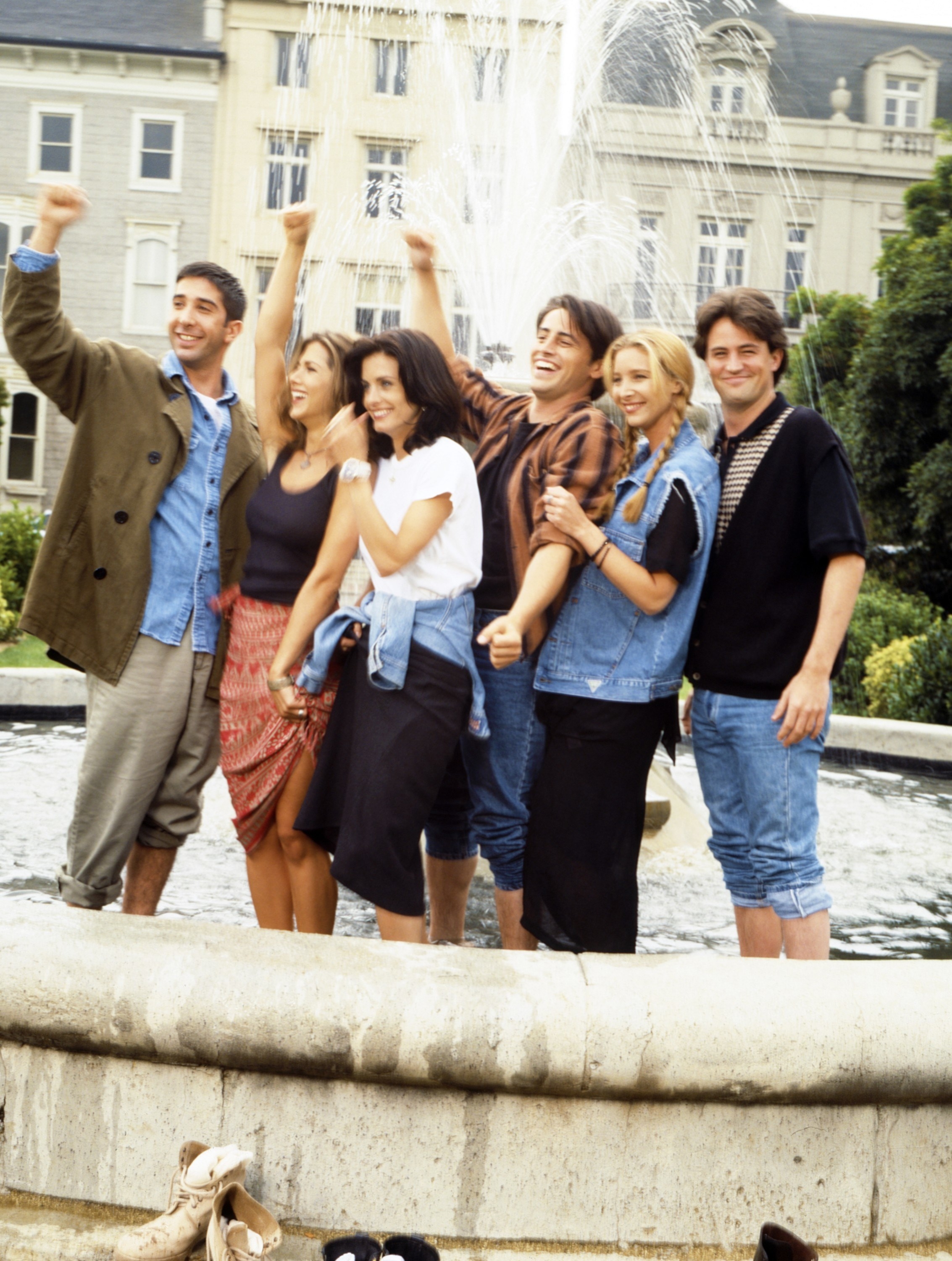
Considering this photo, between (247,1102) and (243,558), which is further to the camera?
(243,558)

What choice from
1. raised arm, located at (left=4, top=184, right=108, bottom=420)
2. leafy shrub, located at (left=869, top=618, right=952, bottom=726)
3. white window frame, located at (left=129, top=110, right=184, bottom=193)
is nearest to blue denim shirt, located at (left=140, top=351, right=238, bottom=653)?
raised arm, located at (left=4, top=184, right=108, bottom=420)

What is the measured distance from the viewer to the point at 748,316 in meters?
3.00

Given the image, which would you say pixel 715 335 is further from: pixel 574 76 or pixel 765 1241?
pixel 574 76

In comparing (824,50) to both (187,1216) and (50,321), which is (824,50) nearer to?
(50,321)

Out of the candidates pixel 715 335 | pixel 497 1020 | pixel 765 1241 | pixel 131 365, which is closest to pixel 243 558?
pixel 131 365

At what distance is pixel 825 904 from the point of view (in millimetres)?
2996

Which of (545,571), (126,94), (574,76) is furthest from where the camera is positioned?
(126,94)

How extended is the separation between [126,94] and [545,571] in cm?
2782

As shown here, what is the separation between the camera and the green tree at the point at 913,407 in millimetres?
11078

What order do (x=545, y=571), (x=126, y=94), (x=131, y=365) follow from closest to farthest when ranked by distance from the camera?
(x=545, y=571), (x=131, y=365), (x=126, y=94)

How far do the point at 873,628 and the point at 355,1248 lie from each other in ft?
33.9

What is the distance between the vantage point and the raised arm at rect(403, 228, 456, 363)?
3416mm

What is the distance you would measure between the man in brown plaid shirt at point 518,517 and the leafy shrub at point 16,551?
10.5 metres

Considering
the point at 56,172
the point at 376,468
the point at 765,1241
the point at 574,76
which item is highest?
the point at 56,172
